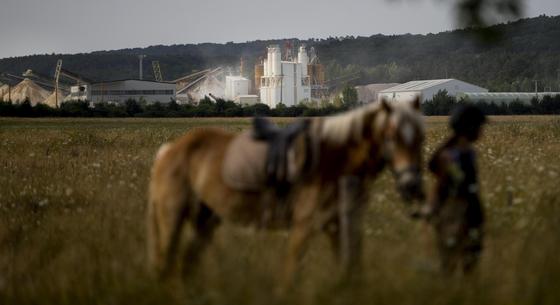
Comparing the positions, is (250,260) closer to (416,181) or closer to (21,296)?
(416,181)

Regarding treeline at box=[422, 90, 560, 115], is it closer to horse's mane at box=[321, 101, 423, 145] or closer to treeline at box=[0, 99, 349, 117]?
treeline at box=[0, 99, 349, 117]

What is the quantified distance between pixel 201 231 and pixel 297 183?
1.42 m

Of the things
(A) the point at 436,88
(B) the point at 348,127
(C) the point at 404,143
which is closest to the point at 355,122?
(B) the point at 348,127

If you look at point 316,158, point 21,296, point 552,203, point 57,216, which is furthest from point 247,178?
point 57,216

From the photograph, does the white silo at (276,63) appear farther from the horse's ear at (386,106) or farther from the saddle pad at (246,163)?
the horse's ear at (386,106)

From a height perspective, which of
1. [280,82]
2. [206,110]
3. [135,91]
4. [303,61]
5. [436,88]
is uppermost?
A: [303,61]

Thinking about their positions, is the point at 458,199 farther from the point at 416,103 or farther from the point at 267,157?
the point at 267,157

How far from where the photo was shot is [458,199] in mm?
7055

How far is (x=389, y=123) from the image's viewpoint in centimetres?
616

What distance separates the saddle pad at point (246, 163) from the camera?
6.83 meters

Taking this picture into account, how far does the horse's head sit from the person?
709 mm

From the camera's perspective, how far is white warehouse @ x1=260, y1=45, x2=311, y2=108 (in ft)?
601

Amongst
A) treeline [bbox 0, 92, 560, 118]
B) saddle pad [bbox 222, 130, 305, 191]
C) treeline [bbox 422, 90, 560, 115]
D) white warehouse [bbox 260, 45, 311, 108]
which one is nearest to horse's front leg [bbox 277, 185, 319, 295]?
saddle pad [bbox 222, 130, 305, 191]

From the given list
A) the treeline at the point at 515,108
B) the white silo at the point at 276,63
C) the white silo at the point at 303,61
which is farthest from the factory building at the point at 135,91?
the treeline at the point at 515,108
